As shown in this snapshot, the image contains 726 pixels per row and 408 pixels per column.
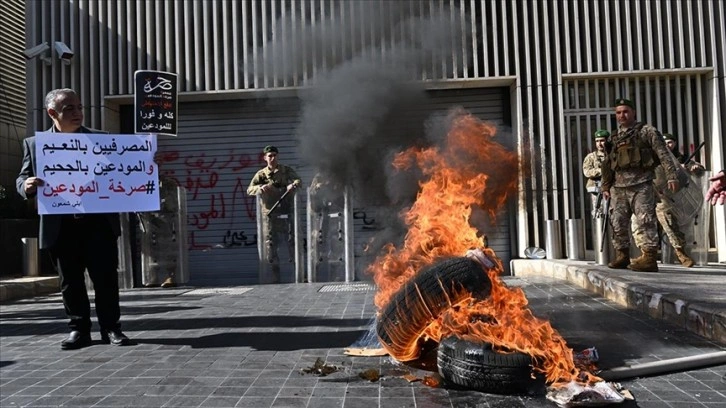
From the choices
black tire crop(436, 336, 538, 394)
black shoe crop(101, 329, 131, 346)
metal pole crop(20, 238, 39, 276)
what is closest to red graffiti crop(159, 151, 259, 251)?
metal pole crop(20, 238, 39, 276)

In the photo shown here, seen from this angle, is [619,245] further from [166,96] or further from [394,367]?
[166,96]

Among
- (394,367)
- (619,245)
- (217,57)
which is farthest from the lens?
(217,57)

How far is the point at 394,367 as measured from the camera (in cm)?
348

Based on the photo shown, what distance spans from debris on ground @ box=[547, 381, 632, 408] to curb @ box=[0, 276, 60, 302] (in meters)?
6.93

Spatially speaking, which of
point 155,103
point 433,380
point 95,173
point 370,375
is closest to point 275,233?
point 155,103

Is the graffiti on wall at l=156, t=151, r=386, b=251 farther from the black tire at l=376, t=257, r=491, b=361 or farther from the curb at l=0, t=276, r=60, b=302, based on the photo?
the black tire at l=376, t=257, r=491, b=361

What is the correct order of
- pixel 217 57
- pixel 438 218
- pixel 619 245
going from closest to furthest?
pixel 438 218 → pixel 619 245 → pixel 217 57

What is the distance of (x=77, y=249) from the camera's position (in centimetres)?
435

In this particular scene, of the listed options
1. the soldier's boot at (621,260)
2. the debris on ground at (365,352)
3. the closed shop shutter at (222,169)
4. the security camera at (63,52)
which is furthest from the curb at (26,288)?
the soldier's boot at (621,260)

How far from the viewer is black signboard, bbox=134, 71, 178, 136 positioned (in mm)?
8273

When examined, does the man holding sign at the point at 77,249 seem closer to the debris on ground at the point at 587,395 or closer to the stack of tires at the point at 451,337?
the stack of tires at the point at 451,337

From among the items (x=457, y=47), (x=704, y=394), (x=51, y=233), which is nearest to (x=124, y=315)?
(x=51, y=233)

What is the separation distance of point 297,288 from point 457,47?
478cm

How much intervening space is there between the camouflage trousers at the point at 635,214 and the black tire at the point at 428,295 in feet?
12.8
